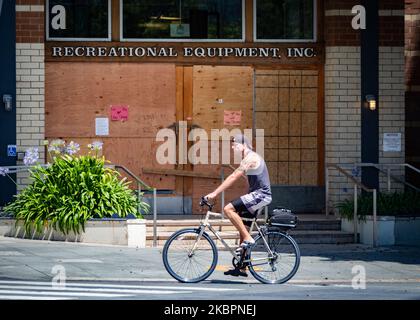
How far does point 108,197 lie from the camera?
1877 cm

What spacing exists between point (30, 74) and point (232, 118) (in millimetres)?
3880

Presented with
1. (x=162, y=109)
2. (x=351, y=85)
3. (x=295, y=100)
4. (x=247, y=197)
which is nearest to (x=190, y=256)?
(x=247, y=197)

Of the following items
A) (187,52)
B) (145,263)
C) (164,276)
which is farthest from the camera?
(187,52)

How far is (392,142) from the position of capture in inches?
849

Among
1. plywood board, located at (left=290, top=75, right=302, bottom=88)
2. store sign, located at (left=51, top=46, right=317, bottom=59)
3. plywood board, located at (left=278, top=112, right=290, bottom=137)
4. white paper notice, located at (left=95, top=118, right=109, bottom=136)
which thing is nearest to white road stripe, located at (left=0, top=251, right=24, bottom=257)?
white paper notice, located at (left=95, top=118, right=109, bottom=136)

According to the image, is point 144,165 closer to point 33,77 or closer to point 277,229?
point 33,77

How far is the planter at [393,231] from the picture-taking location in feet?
63.4

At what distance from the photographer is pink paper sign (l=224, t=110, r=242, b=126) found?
21.3 metres

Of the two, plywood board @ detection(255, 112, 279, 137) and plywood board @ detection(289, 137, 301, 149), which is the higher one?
plywood board @ detection(255, 112, 279, 137)

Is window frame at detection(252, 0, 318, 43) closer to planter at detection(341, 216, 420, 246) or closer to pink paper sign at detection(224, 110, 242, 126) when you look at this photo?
pink paper sign at detection(224, 110, 242, 126)

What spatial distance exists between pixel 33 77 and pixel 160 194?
127 inches

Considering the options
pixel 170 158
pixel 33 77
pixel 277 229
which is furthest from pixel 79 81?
pixel 277 229

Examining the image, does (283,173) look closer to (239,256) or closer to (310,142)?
(310,142)

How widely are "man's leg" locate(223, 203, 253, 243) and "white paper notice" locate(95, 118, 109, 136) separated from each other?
7005 mm
